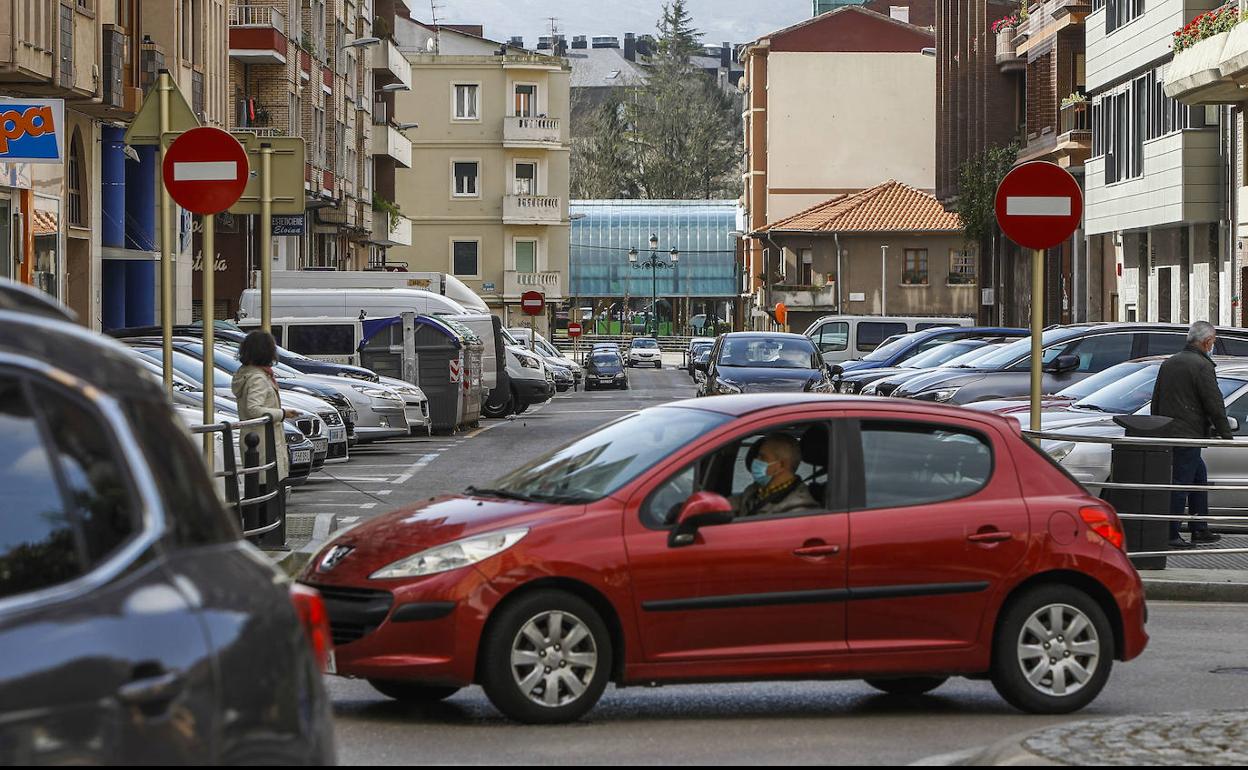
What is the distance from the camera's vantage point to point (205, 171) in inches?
556

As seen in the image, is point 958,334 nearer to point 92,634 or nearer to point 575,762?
point 575,762

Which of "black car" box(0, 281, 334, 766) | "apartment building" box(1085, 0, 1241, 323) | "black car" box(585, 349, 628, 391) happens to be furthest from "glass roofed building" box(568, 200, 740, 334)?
"black car" box(0, 281, 334, 766)

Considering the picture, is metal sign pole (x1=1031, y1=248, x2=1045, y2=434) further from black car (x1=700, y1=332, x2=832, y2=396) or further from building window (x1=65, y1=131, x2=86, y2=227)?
building window (x1=65, y1=131, x2=86, y2=227)

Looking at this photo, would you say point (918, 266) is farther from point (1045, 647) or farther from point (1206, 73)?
point (1045, 647)

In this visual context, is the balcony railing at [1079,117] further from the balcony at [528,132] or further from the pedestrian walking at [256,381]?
the balcony at [528,132]

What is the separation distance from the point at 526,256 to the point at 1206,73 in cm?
6198

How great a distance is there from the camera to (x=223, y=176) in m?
14.1

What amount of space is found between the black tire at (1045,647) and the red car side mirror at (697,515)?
1400 mm

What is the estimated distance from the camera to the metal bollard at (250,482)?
48.0 feet

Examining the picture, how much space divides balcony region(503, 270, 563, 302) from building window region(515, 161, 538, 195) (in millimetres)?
3766

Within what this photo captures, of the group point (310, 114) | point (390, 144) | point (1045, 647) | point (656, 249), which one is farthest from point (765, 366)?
point (656, 249)

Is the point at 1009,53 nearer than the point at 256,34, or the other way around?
the point at 256,34

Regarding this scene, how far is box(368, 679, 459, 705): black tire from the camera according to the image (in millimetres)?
9039

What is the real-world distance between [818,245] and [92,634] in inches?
3638
